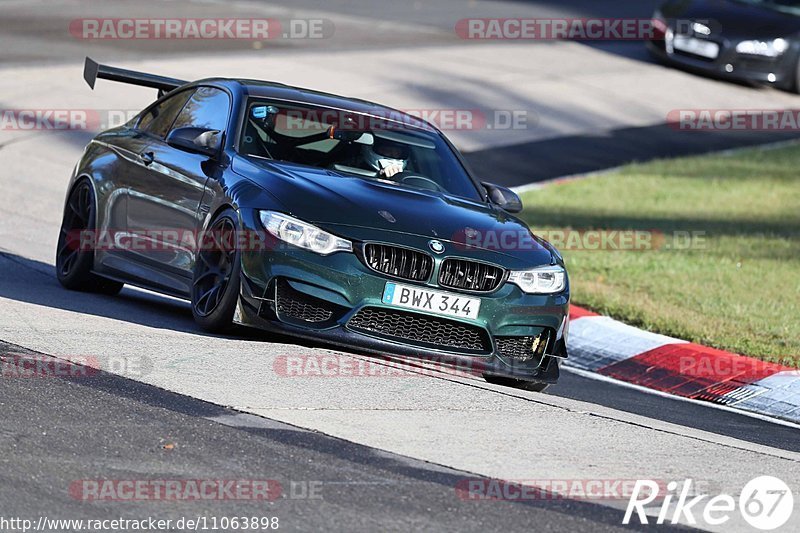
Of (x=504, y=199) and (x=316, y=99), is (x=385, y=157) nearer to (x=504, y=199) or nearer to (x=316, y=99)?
(x=316, y=99)

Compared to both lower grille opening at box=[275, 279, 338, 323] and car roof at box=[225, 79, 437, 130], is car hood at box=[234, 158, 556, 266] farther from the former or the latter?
car roof at box=[225, 79, 437, 130]

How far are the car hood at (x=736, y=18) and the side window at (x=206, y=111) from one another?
47.5 feet

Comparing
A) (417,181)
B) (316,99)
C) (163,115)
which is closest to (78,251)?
(163,115)

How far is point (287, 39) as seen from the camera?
23.5 metres

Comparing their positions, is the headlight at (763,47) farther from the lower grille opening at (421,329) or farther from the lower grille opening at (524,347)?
the lower grille opening at (421,329)

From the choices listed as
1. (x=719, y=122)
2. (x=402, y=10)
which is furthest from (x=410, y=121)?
(x=402, y=10)

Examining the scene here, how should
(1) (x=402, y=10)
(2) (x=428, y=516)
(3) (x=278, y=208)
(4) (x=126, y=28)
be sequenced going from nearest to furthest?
(2) (x=428, y=516) < (3) (x=278, y=208) < (4) (x=126, y=28) < (1) (x=402, y=10)

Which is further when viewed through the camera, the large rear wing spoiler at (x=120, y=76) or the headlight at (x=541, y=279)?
the large rear wing spoiler at (x=120, y=76)

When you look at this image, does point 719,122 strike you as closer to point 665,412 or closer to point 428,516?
point 665,412

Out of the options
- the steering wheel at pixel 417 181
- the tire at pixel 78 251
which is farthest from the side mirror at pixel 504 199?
the tire at pixel 78 251

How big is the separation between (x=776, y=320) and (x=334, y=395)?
5.21 m

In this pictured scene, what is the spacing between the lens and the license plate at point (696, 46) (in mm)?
22906

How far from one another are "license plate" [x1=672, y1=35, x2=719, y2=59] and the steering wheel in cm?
1468

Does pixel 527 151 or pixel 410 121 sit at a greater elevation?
pixel 410 121
